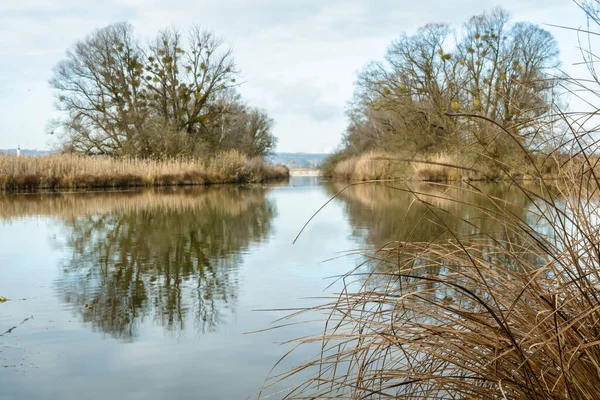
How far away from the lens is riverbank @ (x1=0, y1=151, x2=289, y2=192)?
16.3 m

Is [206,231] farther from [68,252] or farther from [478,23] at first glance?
[478,23]

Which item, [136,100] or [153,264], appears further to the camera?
[136,100]

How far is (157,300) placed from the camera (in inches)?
139

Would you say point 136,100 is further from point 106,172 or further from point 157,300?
point 157,300

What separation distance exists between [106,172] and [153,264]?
46.7 ft

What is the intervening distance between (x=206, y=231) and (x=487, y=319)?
18.9ft

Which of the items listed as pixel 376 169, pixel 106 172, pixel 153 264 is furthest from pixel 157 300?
pixel 376 169

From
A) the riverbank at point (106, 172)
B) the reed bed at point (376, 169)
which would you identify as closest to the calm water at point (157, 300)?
the riverbank at point (106, 172)

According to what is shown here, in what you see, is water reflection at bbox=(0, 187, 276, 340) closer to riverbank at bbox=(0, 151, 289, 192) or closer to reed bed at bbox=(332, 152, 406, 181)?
riverbank at bbox=(0, 151, 289, 192)

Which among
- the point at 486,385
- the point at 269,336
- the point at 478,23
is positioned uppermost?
the point at 478,23

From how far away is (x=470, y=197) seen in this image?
12.7 metres

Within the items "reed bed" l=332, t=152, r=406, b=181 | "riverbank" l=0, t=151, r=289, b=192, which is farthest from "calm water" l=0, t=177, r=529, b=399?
"reed bed" l=332, t=152, r=406, b=181

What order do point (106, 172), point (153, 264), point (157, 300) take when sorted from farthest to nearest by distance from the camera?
point (106, 172), point (153, 264), point (157, 300)

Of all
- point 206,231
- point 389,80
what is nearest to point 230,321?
point 206,231
